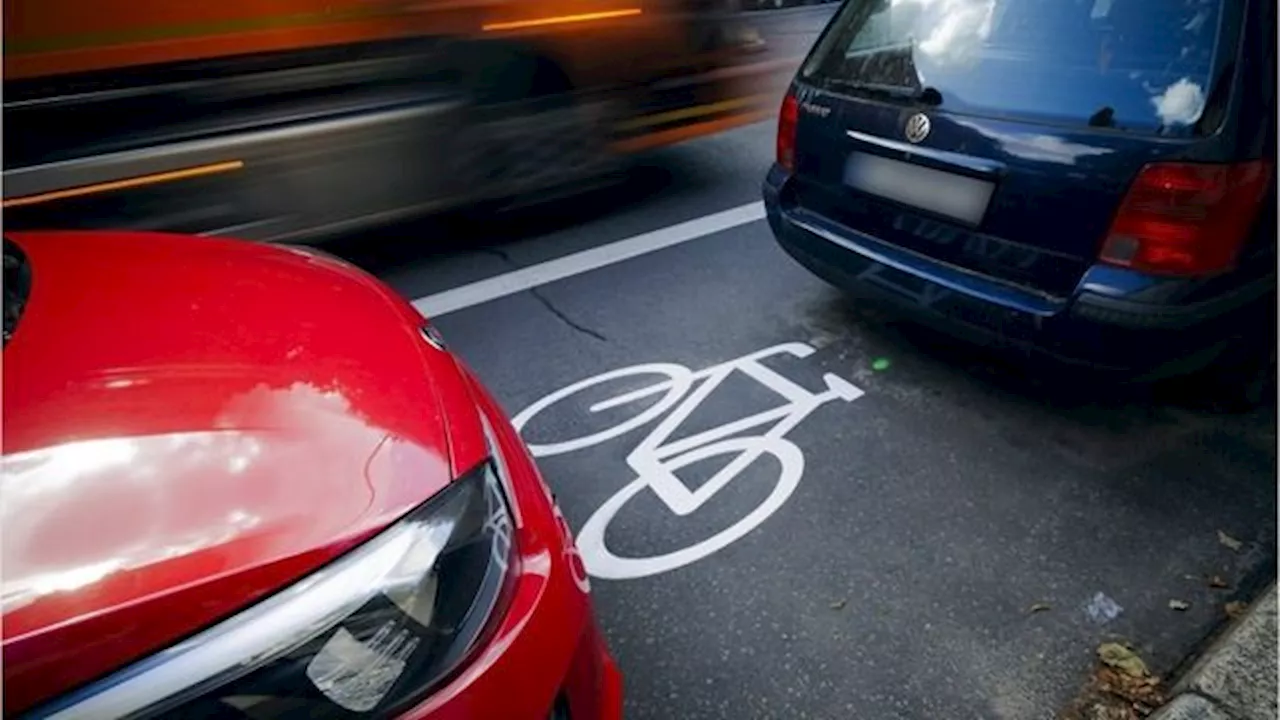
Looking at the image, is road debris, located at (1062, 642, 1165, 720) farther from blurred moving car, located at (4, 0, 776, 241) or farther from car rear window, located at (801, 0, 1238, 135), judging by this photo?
blurred moving car, located at (4, 0, 776, 241)

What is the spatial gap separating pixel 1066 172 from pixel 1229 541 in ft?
3.89

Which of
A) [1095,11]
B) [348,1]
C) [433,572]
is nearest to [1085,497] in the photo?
[1095,11]

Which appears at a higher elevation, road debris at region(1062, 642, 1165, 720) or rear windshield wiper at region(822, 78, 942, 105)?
rear windshield wiper at region(822, 78, 942, 105)

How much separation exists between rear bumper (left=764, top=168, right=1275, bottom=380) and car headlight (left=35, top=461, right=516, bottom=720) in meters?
2.03

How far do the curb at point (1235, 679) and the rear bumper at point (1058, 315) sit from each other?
79cm

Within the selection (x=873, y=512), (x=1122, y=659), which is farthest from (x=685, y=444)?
(x=1122, y=659)

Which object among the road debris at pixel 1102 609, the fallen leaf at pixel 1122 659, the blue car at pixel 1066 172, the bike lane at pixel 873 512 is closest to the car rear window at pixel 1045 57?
the blue car at pixel 1066 172

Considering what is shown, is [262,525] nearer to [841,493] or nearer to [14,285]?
[14,285]

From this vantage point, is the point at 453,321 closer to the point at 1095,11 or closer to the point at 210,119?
the point at 210,119

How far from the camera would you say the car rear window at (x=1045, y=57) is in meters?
2.54

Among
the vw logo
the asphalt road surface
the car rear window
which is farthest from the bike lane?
the car rear window

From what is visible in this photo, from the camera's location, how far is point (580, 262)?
447cm

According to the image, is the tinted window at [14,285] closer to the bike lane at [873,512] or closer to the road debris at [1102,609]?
the bike lane at [873,512]

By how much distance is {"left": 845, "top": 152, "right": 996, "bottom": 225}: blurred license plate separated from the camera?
2.92 metres
